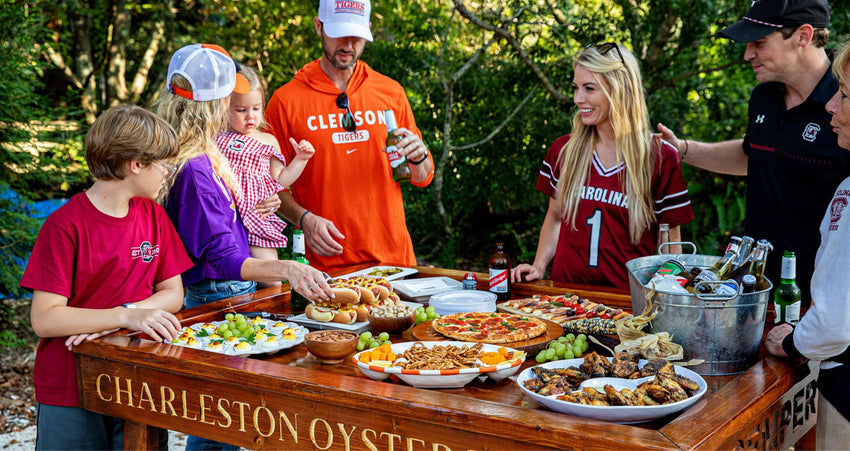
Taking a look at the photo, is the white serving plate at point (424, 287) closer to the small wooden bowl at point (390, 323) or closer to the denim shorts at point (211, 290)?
the small wooden bowl at point (390, 323)

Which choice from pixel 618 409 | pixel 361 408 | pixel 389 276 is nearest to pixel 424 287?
pixel 389 276

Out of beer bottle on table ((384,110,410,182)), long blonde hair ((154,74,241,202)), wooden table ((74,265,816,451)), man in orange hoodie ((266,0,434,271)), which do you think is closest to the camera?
wooden table ((74,265,816,451))

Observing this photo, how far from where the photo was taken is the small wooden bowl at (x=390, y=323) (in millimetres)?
2670

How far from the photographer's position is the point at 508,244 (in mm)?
7812

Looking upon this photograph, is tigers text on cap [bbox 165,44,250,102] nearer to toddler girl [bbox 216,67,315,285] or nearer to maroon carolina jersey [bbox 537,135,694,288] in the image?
toddler girl [bbox 216,67,315,285]

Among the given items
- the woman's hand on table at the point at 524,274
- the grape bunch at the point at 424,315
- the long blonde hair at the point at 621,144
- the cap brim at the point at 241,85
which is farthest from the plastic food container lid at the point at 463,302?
the cap brim at the point at 241,85

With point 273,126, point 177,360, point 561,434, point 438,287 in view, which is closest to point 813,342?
point 561,434

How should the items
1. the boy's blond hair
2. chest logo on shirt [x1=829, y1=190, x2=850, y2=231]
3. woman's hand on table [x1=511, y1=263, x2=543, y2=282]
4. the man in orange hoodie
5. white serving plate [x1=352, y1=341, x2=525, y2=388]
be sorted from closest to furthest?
white serving plate [x1=352, y1=341, x2=525, y2=388], chest logo on shirt [x1=829, y1=190, x2=850, y2=231], the boy's blond hair, woman's hand on table [x1=511, y1=263, x2=543, y2=282], the man in orange hoodie

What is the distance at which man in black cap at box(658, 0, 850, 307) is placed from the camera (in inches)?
129

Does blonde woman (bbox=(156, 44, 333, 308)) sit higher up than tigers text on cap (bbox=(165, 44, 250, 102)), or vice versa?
tigers text on cap (bbox=(165, 44, 250, 102))

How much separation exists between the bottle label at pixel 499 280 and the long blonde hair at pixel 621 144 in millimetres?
612

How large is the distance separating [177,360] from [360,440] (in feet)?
2.20

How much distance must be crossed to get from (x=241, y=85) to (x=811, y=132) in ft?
8.26

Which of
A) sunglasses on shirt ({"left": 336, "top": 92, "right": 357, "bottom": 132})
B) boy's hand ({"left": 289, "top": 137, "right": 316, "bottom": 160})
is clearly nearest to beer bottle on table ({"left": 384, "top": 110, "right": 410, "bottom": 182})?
sunglasses on shirt ({"left": 336, "top": 92, "right": 357, "bottom": 132})
